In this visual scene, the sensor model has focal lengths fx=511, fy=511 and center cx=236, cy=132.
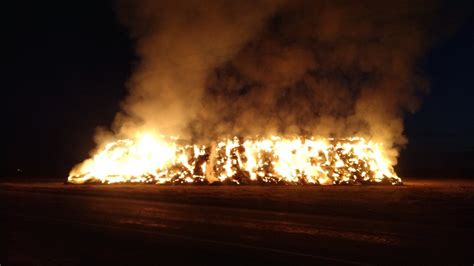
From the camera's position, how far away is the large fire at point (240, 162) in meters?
35.7

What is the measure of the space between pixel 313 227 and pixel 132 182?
2503cm

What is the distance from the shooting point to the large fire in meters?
35.7

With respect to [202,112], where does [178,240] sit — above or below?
below

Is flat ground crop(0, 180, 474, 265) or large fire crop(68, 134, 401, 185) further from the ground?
large fire crop(68, 134, 401, 185)

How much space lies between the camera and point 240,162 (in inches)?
1454

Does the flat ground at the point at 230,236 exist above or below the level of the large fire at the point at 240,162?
below

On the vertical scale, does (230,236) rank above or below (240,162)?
below

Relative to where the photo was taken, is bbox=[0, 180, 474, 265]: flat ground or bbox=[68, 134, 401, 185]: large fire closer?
bbox=[0, 180, 474, 265]: flat ground

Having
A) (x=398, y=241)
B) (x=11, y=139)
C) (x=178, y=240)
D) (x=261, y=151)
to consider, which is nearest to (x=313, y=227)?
(x=398, y=241)

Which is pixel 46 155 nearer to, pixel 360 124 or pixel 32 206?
pixel 360 124

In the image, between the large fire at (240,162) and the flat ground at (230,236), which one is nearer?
the flat ground at (230,236)

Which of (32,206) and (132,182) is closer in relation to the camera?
(32,206)

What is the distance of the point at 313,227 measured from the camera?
39.1 feet

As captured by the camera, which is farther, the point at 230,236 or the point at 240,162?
the point at 240,162
